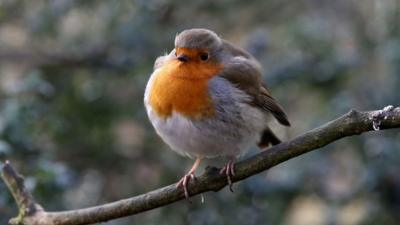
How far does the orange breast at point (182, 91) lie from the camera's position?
3781mm

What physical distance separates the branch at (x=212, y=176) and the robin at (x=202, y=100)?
25 cm

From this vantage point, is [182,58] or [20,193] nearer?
[20,193]

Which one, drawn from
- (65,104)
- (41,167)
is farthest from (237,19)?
(41,167)

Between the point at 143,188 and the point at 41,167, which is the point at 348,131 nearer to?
the point at 41,167

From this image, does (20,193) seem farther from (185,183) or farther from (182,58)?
(182,58)

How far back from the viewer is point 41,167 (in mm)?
4184

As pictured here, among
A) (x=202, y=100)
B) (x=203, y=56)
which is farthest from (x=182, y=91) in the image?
(x=203, y=56)

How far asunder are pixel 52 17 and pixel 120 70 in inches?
23.4

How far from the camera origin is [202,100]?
382 centimetres

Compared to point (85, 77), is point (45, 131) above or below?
below

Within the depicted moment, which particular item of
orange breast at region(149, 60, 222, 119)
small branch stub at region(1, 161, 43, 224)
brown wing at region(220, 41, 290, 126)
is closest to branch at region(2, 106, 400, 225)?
small branch stub at region(1, 161, 43, 224)

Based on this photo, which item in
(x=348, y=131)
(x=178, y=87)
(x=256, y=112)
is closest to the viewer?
(x=348, y=131)

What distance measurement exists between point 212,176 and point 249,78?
823 mm

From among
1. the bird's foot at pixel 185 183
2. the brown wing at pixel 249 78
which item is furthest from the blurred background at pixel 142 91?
the bird's foot at pixel 185 183
